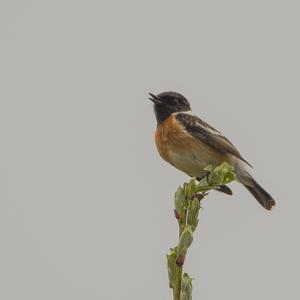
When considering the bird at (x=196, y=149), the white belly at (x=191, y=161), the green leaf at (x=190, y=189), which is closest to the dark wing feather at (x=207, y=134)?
the bird at (x=196, y=149)

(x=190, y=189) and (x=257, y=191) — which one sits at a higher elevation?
(x=257, y=191)

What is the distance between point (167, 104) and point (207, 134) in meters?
1.06

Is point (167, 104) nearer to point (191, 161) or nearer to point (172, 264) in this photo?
point (191, 161)

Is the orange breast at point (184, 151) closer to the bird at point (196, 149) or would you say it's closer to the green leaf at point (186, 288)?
the bird at point (196, 149)

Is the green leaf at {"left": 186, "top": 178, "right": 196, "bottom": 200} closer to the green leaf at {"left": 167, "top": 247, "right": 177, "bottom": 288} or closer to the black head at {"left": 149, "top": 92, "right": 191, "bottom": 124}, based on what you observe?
the green leaf at {"left": 167, "top": 247, "right": 177, "bottom": 288}

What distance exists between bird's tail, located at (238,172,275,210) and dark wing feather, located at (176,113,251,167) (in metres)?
0.28

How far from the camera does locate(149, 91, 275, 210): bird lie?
8.29 meters

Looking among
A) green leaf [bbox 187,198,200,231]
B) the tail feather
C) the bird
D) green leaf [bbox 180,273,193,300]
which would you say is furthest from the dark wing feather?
green leaf [bbox 180,273,193,300]

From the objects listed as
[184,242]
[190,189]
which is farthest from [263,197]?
[184,242]

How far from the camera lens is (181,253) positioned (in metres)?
3.37

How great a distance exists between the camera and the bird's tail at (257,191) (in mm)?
7910

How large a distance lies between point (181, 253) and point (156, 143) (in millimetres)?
5545

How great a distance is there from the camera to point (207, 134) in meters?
8.64

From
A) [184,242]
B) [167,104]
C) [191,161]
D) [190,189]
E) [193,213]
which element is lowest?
[184,242]
